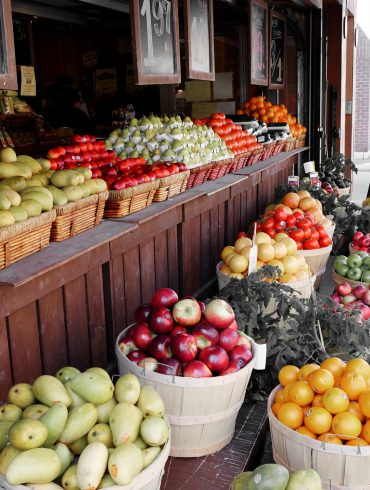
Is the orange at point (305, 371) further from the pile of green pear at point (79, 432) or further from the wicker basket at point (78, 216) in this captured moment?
the wicker basket at point (78, 216)

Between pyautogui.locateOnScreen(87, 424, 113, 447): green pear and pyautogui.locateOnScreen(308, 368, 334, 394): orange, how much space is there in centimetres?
97

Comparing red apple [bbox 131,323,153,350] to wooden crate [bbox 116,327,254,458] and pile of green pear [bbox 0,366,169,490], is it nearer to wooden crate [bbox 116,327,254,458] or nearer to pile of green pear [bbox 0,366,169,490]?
wooden crate [bbox 116,327,254,458]

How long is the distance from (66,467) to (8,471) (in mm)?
230

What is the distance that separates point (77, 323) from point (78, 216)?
0.57 metres

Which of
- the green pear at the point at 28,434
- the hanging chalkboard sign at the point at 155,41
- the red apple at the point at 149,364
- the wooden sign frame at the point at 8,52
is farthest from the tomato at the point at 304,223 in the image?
the green pear at the point at 28,434

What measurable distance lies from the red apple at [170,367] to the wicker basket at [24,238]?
0.79 m

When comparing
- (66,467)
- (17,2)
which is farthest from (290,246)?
(17,2)

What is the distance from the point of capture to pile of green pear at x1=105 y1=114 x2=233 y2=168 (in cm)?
458

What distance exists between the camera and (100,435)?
6.93ft

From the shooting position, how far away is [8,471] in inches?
73.4

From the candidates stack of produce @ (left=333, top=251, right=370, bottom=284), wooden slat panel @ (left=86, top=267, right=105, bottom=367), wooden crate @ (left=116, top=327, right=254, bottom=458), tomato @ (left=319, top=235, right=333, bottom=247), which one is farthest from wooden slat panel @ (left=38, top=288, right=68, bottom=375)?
tomato @ (left=319, top=235, right=333, bottom=247)

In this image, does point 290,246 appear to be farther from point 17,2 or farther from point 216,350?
point 17,2

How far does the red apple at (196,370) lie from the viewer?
2.60 meters

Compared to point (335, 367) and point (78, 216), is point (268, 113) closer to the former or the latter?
point (78, 216)
